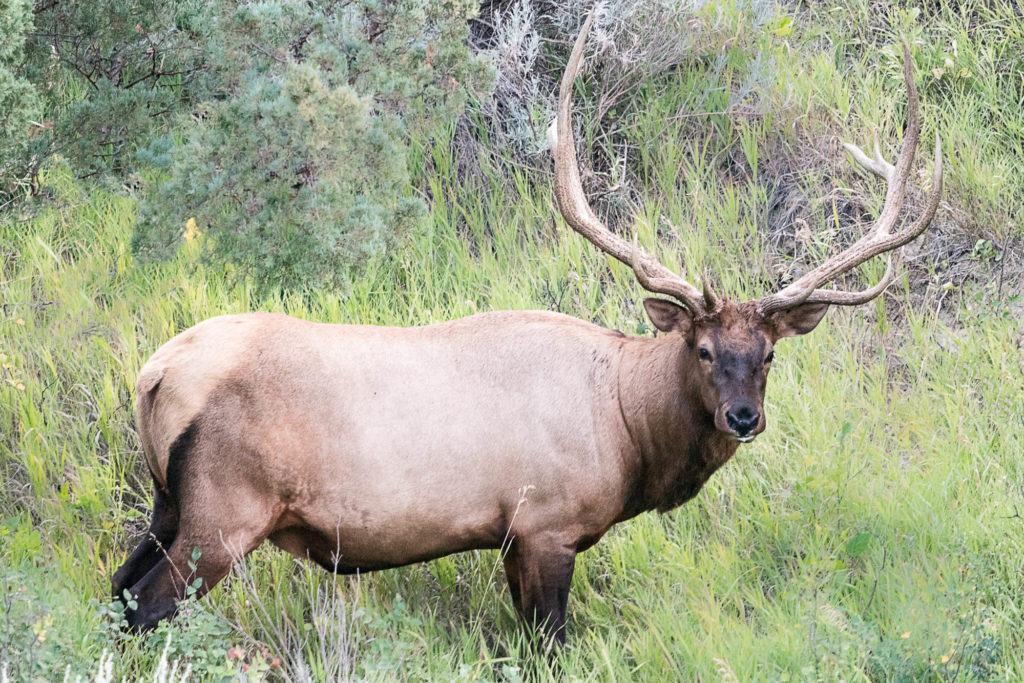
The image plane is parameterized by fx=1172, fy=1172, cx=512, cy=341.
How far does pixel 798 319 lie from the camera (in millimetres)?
5340

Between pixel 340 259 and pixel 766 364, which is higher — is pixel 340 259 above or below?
above

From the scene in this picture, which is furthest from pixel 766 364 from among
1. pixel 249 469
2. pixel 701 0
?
pixel 701 0

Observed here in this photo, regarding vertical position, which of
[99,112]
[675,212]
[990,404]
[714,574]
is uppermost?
[99,112]

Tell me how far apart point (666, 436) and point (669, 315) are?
55 cm

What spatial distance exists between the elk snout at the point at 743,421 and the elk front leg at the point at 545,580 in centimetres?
89

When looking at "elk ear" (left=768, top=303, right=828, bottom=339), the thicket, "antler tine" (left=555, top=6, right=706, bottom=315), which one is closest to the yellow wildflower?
the thicket

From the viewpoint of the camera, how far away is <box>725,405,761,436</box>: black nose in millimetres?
4789

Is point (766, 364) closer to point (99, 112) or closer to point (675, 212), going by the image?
point (675, 212)

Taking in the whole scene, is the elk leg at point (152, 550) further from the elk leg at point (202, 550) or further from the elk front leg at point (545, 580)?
the elk front leg at point (545, 580)

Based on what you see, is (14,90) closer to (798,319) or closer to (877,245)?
(798,319)

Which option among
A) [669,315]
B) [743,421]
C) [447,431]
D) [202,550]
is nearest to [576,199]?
[669,315]

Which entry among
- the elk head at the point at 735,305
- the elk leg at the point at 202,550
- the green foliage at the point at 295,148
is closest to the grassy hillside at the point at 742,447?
the elk leg at the point at 202,550

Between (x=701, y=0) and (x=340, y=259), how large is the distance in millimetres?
4559

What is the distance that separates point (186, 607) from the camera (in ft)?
14.8
